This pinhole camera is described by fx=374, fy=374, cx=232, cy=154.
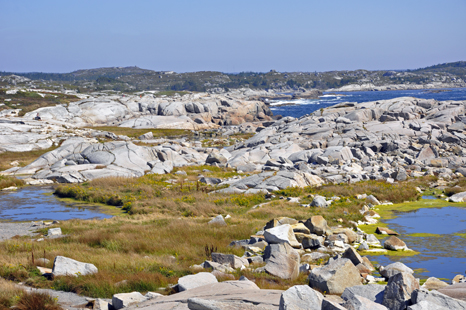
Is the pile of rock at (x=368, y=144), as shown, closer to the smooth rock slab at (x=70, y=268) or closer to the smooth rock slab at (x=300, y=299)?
the smooth rock slab at (x=70, y=268)

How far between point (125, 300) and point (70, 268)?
300 cm

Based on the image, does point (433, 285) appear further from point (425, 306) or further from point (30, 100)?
point (30, 100)

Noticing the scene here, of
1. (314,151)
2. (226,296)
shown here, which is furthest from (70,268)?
(314,151)

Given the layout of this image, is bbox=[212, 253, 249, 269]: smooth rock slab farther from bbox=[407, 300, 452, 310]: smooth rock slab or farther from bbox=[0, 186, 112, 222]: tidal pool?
bbox=[0, 186, 112, 222]: tidal pool

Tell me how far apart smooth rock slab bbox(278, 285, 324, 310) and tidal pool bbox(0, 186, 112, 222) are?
2009 cm

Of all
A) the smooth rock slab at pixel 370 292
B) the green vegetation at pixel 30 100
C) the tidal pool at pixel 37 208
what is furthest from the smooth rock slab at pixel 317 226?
the green vegetation at pixel 30 100

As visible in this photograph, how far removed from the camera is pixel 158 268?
35.4 feet

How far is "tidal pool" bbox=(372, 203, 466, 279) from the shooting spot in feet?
42.4

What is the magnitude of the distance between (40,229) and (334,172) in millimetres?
24895

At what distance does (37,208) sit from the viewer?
2653cm

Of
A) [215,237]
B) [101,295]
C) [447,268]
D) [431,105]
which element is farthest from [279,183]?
[431,105]

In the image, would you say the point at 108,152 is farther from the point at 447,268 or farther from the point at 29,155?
the point at 447,268

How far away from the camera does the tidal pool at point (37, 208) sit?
23969 millimetres

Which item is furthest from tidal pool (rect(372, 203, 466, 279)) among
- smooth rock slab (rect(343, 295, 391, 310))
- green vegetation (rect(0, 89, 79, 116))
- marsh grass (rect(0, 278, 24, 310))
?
green vegetation (rect(0, 89, 79, 116))
